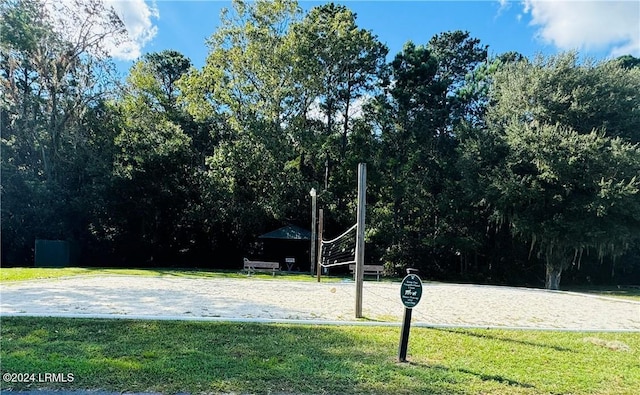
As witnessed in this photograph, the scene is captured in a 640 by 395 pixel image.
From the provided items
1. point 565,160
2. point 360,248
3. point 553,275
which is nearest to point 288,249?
point 553,275

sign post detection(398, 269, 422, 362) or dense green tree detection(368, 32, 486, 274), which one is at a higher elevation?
dense green tree detection(368, 32, 486, 274)

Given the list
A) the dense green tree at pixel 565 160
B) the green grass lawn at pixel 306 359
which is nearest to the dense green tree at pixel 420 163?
the dense green tree at pixel 565 160

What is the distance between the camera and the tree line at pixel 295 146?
1630 centimetres

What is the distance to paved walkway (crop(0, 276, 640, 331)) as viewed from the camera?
19.9 feet

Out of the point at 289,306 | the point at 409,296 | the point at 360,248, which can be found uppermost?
the point at 360,248

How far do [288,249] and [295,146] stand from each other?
4897 millimetres

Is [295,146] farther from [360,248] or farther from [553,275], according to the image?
[360,248]

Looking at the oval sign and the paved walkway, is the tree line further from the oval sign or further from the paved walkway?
the oval sign

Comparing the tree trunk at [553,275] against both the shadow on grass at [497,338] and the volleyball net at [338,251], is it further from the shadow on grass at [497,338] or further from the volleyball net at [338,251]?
the shadow on grass at [497,338]

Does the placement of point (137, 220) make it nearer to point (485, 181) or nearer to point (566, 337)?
point (485, 181)

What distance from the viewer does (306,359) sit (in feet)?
12.8

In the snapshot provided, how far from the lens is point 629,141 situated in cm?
1573

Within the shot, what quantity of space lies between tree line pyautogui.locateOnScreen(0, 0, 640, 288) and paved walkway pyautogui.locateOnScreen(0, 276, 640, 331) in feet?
26.4

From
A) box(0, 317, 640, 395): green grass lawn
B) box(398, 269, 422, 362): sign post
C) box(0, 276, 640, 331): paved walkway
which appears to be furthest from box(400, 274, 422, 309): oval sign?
box(0, 276, 640, 331): paved walkway
